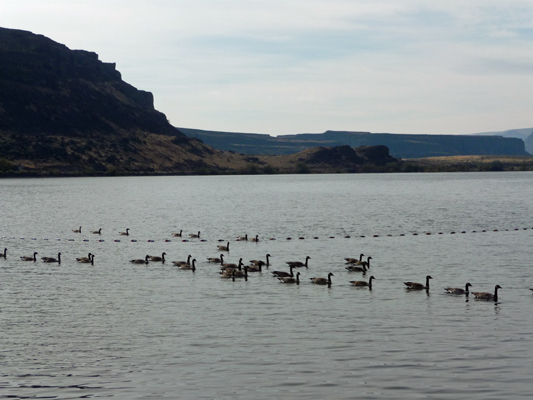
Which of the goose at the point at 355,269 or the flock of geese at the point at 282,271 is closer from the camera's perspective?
the flock of geese at the point at 282,271

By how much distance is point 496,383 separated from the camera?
2052 cm

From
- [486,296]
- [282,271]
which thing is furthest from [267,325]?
[282,271]

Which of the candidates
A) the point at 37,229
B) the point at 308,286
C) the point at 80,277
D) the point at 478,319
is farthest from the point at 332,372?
the point at 37,229

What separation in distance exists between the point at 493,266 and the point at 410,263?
17.5 ft

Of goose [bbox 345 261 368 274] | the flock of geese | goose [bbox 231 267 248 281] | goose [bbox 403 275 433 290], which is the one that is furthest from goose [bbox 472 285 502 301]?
goose [bbox 231 267 248 281]

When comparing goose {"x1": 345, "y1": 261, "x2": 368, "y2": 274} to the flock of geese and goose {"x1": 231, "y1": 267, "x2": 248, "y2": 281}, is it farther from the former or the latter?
goose {"x1": 231, "y1": 267, "x2": 248, "y2": 281}

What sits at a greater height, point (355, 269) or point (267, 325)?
point (355, 269)

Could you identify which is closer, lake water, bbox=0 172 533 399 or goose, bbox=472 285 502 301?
lake water, bbox=0 172 533 399

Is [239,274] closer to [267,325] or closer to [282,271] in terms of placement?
[282,271]

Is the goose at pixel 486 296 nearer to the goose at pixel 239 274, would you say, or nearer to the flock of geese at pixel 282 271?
the flock of geese at pixel 282 271

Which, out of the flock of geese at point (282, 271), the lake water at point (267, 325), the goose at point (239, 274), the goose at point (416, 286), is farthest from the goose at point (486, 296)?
the goose at point (239, 274)

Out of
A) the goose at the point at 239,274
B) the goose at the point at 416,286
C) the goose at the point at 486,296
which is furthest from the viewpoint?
the goose at the point at 239,274

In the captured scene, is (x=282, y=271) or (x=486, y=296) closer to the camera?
(x=486, y=296)

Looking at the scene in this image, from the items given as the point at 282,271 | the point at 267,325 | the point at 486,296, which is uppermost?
the point at 486,296
